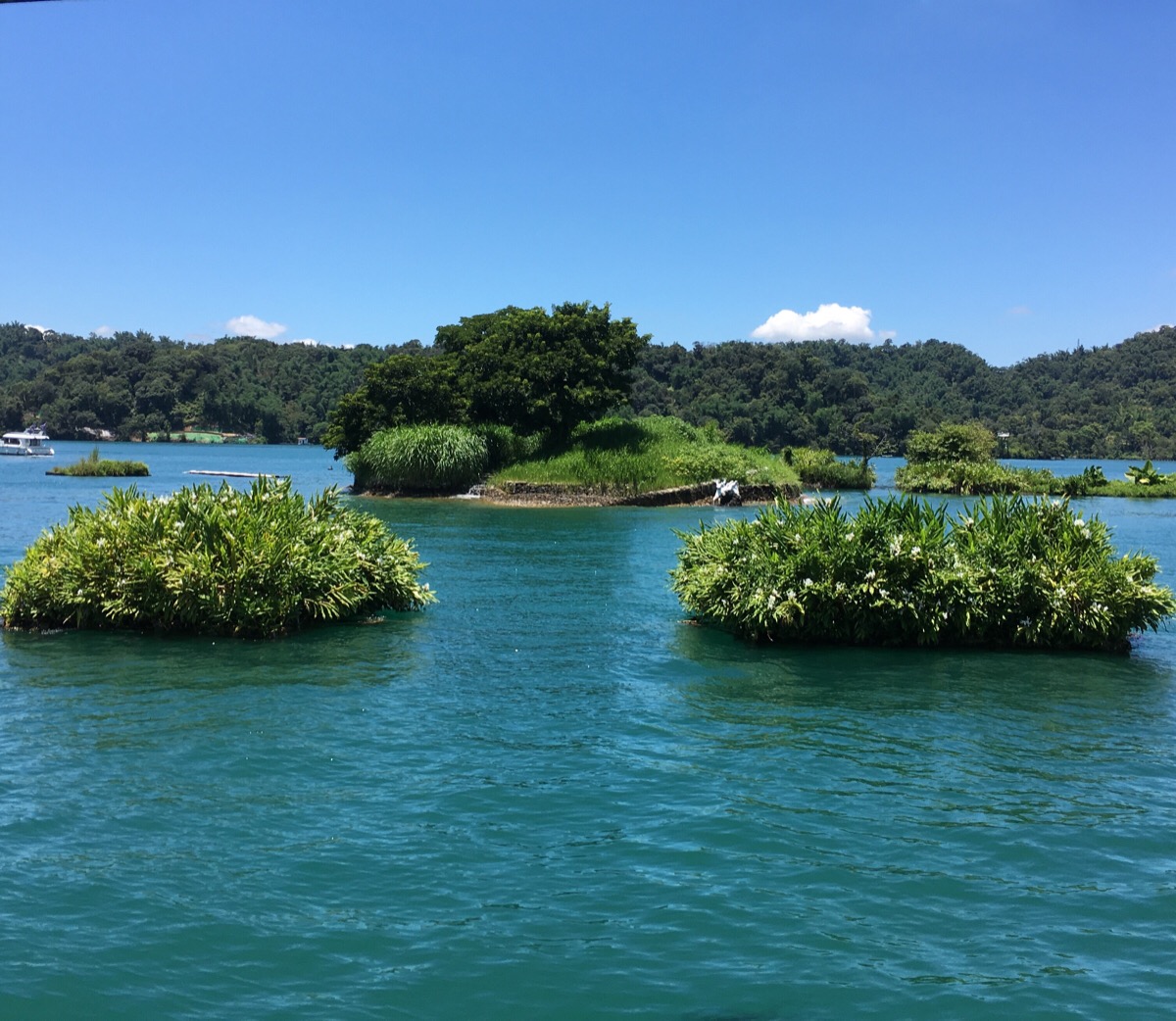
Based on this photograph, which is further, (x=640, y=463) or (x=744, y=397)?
(x=744, y=397)

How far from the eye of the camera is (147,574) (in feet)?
52.5

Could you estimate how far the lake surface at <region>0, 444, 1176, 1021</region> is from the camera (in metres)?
6.38

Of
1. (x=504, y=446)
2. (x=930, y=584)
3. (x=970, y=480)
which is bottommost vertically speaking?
(x=930, y=584)

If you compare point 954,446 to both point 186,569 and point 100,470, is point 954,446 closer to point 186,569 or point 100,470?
point 100,470

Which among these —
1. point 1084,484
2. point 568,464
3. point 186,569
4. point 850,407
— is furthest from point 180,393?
point 186,569

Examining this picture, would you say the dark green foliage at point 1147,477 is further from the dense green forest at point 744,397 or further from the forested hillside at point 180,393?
the forested hillside at point 180,393

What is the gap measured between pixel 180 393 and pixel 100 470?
107 m

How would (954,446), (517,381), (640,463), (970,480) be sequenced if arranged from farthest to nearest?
(954,446), (970,480), (517,381), (640,463)

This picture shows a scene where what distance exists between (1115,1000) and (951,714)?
6528 mm

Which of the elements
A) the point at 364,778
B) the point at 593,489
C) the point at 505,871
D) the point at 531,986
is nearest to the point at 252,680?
the point at 364,778

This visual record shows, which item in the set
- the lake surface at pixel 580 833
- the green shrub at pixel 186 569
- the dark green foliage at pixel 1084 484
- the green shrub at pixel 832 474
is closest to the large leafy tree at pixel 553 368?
the green shrub at pixel 832 474

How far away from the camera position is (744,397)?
144500 mm

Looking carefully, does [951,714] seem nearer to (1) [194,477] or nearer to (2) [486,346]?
(2) [486,346]

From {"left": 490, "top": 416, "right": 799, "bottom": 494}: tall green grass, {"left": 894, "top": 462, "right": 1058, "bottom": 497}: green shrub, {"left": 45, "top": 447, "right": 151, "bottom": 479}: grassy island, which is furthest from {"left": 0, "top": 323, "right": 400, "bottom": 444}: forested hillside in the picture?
{"left": 894, "top": 462, "right": 1058, "bottom": 497}: green shrub
